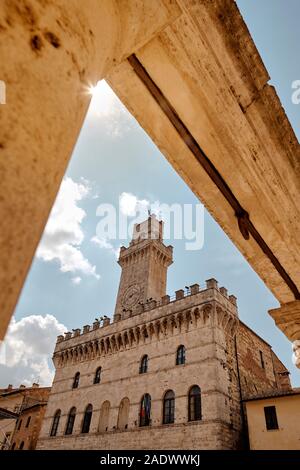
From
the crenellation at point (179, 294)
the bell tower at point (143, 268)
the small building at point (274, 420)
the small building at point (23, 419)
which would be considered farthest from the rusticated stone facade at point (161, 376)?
the small building at point (23, 419)

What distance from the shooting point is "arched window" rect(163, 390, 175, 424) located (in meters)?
16.5

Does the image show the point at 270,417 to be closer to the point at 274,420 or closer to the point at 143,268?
the point at 274,420

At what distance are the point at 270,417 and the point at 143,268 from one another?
15.4 m

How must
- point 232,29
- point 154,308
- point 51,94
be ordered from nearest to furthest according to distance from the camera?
point 51,94 → point 232,29 → point 154,308

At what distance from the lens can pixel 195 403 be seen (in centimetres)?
1599

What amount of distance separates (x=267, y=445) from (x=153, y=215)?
902 inches

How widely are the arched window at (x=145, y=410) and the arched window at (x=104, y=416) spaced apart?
3.27 meters

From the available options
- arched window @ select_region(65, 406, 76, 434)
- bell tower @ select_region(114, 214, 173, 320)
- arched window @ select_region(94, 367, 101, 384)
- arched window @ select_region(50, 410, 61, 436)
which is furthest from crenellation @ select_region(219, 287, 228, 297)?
arched window @ select_region(50, 410, 61, 436)

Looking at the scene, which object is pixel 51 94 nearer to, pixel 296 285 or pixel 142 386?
pixel 296 285

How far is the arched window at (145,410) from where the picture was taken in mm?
17403

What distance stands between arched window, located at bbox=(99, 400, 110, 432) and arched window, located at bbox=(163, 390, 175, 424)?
16.4 feet

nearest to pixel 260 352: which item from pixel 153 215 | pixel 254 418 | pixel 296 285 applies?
pixel 254 418

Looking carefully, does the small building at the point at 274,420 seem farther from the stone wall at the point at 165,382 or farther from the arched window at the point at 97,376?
the arched window at the point at 97,376

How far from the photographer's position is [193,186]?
2812 millimetres
